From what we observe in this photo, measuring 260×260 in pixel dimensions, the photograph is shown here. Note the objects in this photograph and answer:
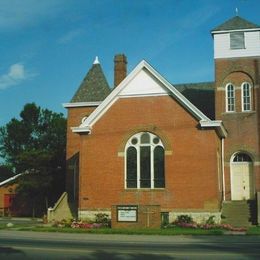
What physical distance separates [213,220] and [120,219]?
17.7ft

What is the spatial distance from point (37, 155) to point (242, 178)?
18.4 meters

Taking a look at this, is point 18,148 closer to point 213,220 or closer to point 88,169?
point 88,169

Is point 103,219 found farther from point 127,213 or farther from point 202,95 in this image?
point 202,95

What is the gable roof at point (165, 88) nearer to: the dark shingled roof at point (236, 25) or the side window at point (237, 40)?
the side window at point (237, 40)

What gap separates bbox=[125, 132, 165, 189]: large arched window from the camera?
31.2 m

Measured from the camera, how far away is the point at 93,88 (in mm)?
40781

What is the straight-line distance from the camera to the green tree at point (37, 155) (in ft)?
144

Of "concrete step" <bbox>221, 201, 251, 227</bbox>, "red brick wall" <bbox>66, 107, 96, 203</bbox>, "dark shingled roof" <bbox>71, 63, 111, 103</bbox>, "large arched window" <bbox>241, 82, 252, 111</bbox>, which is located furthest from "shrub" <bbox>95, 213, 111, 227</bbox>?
"large arched window" <bbox>241, 82, 252, 111</bbox>

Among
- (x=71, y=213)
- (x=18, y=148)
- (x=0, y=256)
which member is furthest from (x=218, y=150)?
(x=18, y=148)

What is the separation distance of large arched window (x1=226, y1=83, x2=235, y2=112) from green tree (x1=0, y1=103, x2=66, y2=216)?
17.0m

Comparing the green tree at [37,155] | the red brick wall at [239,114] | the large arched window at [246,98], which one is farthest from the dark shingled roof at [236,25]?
the green tree at [37,155]

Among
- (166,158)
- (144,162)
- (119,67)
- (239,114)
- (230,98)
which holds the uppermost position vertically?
(119,67)

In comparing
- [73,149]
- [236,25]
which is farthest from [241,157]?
[73,149]

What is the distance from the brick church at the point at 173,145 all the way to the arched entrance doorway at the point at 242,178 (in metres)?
0.07
